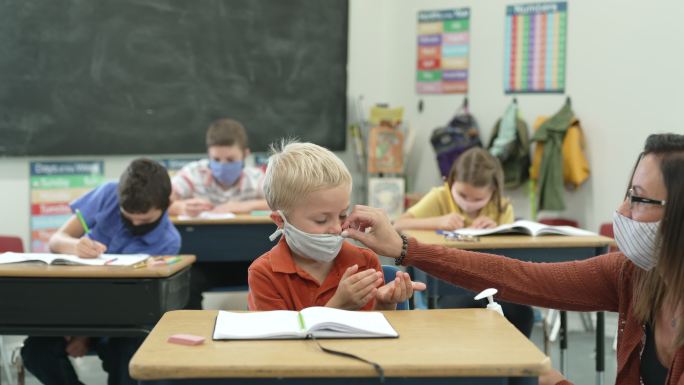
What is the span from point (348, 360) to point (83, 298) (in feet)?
5.39

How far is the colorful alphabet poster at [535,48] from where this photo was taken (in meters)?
5.52

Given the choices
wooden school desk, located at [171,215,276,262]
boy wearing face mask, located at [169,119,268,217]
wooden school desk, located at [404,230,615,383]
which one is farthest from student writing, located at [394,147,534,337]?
boy wearing face mask, located at [169,119,268,217]

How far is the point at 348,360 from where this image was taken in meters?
1.42

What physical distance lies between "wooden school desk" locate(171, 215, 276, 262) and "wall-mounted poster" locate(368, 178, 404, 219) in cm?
212

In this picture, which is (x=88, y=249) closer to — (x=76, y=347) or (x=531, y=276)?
(x=76, y=347)

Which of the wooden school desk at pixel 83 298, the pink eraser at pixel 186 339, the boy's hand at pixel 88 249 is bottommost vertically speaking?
the wooden school desk at pixel 83 298

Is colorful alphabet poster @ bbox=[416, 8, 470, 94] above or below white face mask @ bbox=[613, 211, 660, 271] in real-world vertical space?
above

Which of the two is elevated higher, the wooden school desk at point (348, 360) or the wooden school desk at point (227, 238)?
the wooden school desk at point (348, 360)

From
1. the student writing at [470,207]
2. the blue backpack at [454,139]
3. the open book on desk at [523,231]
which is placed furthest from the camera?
the blue backpack at [454,139]

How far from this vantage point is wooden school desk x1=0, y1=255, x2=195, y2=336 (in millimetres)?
2746

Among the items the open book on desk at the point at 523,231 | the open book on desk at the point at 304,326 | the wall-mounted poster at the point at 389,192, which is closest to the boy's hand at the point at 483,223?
the open book on desk at the point at 523,231

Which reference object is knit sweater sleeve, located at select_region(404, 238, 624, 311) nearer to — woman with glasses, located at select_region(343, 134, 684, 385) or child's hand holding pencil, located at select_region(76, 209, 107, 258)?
woman with glasses, located at select_region(343, 134, 684, 385)

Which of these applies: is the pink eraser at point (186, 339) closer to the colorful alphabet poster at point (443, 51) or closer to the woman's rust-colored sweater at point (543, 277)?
the woman's rust-colored sweater at point (543, 277)

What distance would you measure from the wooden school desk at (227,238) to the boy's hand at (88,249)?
3.21ft
